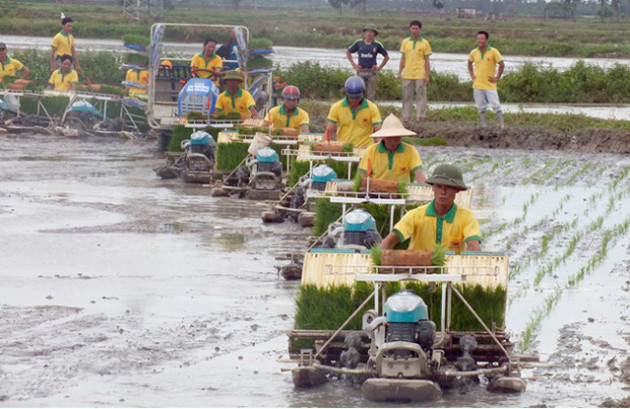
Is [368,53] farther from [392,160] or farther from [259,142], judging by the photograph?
[392,160]

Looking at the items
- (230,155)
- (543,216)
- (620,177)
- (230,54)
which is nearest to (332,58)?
(230,54)

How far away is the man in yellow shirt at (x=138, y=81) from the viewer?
28969 millimetres

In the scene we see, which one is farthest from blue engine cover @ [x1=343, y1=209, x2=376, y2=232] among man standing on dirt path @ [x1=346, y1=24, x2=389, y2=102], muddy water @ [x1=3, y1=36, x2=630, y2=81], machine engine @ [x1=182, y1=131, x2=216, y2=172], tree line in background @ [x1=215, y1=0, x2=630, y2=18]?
tree line in background @ [x1=215, y1=0, x2=630, y2=18]

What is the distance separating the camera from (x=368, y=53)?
27141 millimetres

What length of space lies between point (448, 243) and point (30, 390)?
127 inches

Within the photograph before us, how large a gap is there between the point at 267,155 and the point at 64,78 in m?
12.2

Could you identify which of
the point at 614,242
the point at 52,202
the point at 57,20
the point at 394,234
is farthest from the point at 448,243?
the point at 57,20

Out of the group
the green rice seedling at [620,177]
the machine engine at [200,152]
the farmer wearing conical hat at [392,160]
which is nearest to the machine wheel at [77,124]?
the machine engine at [200,152]

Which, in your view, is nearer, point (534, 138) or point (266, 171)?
point (266, 171)

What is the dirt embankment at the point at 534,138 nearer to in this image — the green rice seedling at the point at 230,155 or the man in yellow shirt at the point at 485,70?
the man in yellow shirt at the point at 485,70

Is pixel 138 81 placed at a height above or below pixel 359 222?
below

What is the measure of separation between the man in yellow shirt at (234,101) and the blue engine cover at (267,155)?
326 centimetres

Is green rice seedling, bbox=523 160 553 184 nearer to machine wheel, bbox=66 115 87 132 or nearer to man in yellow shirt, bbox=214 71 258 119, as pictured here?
man in yellow shirt, bbox=214 71 258 119

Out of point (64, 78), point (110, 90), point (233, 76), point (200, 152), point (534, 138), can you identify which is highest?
point (233, 76)
